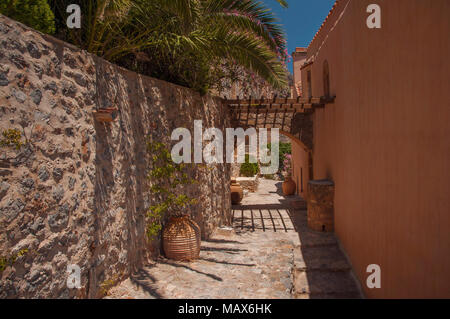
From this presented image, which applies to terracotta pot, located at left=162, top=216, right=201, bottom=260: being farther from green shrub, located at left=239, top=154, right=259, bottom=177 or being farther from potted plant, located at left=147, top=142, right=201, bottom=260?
green shrub, located at left=239, top=154, right=259, bottom=177

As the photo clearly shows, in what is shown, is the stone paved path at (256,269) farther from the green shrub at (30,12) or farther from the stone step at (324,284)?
the green shrub at (30,12)

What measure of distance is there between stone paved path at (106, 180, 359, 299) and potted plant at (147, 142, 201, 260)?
0.21 m

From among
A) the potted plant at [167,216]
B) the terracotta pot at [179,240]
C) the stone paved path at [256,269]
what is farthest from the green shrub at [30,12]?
the terracotta pot at [179,240]

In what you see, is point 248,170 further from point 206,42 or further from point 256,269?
point 206,42

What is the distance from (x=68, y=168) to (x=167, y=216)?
2.38m

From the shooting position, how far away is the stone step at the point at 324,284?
16.6 feet

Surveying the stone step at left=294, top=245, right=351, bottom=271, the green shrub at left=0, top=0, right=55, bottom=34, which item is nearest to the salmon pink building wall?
the stone step at left=294, top=245, right=351, bottom=271

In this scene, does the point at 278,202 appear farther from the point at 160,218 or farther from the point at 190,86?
the point at 160,218

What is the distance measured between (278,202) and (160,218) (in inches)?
317

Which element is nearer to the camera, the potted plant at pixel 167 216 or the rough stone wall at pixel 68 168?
the rough stone wall at pixel 68 168

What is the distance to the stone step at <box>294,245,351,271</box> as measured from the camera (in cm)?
582

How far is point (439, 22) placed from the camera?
7.91 feet

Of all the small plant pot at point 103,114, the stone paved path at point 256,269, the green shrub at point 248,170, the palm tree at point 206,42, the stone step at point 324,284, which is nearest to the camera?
the small plant pot at point 103,114

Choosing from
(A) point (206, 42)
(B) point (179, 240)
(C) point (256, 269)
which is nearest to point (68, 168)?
(B) point (179, 240)
